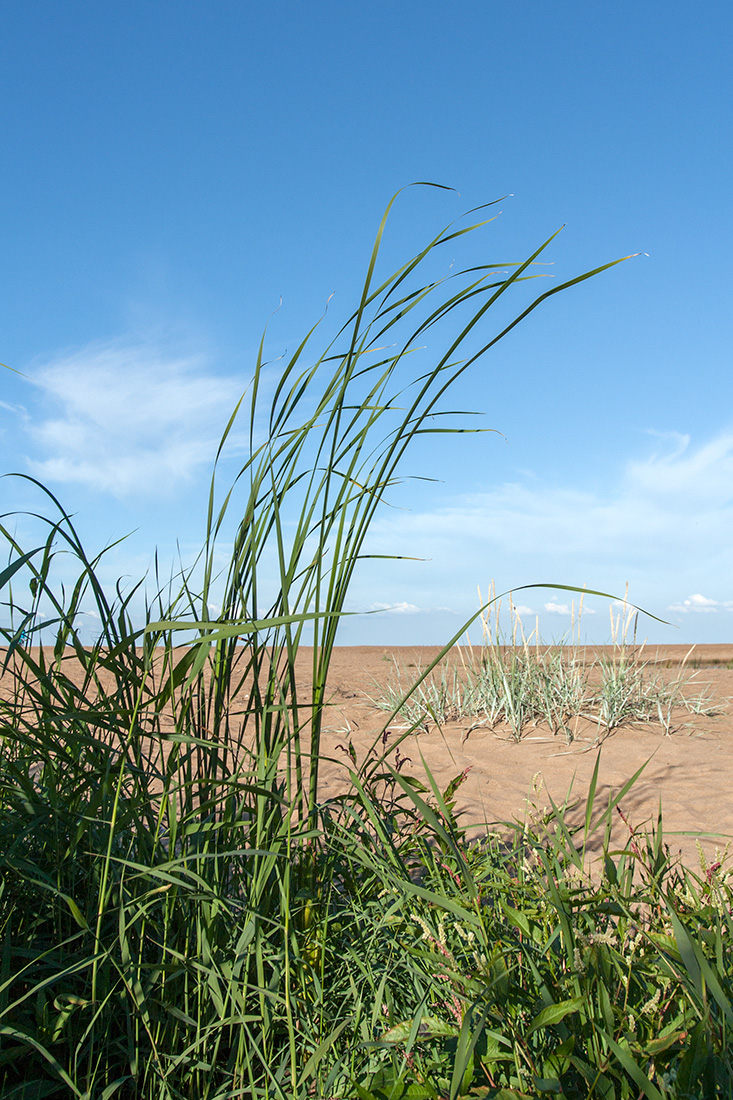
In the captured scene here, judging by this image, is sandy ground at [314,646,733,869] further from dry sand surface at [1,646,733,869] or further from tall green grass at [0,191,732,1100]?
tall green grass at [0,191,732,1100]

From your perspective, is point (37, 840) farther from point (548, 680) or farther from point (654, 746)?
point (548, 680)

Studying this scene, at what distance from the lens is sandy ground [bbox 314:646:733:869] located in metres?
3.00

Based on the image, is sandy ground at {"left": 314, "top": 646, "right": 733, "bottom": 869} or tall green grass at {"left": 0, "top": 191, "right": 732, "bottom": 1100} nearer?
tall green grass at {"left": 0, "top": 191, "right": 732, "bottom": 1100}

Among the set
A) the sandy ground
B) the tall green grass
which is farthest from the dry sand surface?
the tall green grass

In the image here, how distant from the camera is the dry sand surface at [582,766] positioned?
3.01 m

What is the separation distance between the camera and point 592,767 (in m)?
4.09

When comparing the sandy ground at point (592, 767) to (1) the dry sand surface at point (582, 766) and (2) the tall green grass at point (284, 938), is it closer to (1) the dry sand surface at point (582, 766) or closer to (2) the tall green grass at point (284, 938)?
(1) the dry sand surface at point (582, 766)

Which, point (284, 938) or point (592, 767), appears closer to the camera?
point (284, 938)

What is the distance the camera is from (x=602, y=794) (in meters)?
3.38

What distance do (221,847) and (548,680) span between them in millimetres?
4723

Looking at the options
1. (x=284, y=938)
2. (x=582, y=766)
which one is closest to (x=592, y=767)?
(x=582, y=766)

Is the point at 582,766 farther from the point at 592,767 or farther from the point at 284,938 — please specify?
the point at 284,938

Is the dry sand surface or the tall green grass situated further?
the dry sand surface

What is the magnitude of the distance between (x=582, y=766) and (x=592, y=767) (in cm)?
8
